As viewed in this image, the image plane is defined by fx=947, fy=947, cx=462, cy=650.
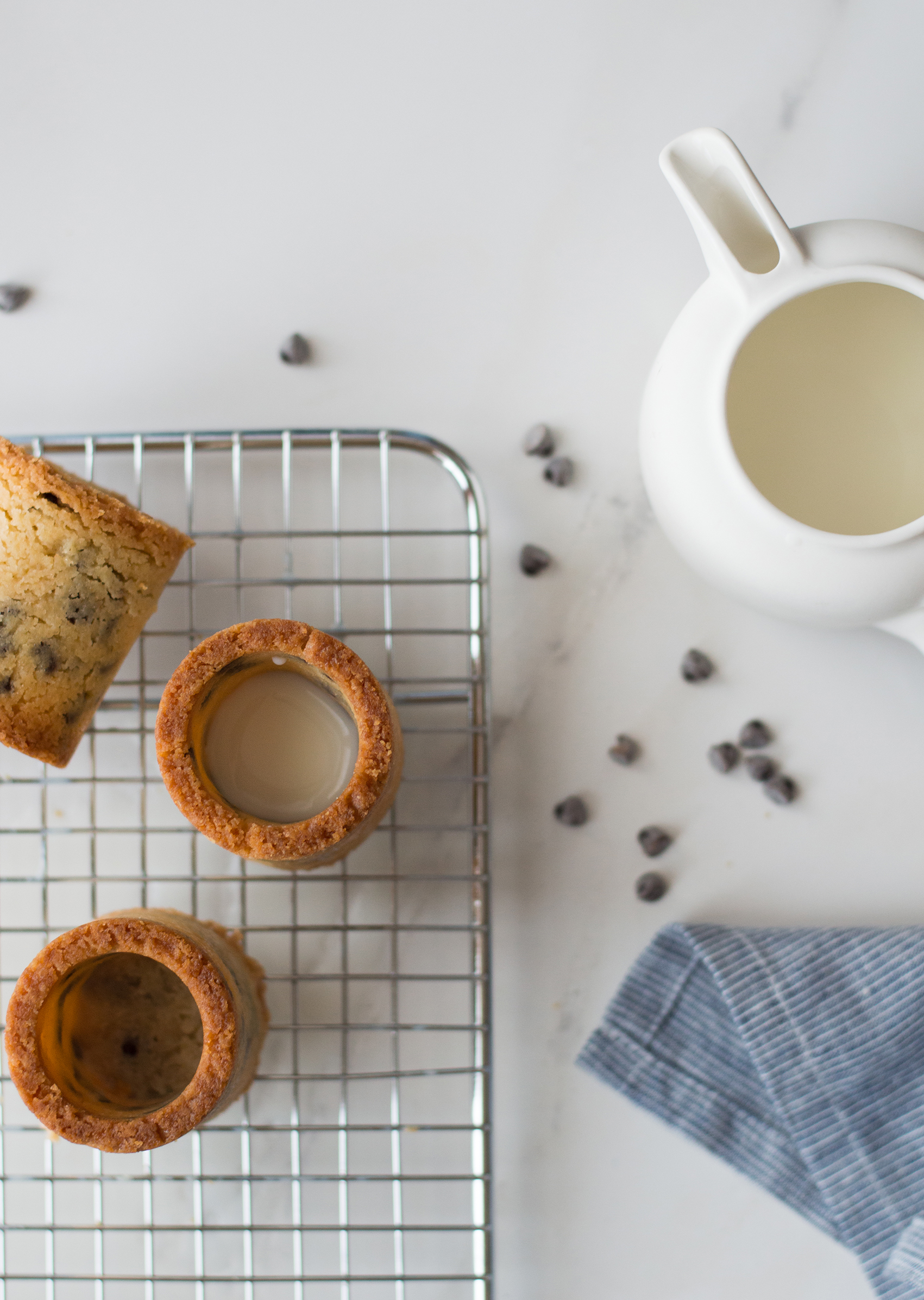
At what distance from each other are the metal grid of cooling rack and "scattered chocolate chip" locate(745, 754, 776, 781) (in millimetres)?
264

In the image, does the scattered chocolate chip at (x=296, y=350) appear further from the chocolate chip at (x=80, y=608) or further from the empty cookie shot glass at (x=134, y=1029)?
the empty cookie shot glass at (x=134, y=1029)

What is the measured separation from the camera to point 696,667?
2.99 feet

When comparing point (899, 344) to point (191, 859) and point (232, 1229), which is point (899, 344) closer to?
point (191, 859)

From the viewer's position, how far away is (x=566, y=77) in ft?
→ 3.00

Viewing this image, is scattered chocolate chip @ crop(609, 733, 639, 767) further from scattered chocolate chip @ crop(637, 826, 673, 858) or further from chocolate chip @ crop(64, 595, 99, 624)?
chocolate chip @ crop(64, 595, 99, 624)

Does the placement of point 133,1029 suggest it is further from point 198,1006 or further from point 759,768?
point 759,768

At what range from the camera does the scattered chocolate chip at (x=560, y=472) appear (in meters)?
0.91

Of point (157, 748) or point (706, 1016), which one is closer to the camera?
point (157, 748)

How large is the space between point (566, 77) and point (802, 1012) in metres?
0.92

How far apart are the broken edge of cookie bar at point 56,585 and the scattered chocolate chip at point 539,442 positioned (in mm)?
349

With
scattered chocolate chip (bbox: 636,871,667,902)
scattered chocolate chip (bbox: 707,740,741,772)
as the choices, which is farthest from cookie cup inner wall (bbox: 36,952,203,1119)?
scattered chocolate chip (bbox: 707,740,741,772)

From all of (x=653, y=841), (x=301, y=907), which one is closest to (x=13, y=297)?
(x=301, y=907)

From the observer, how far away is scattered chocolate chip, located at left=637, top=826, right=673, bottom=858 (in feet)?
3.00

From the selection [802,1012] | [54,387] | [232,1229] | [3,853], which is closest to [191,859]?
[3,853]
